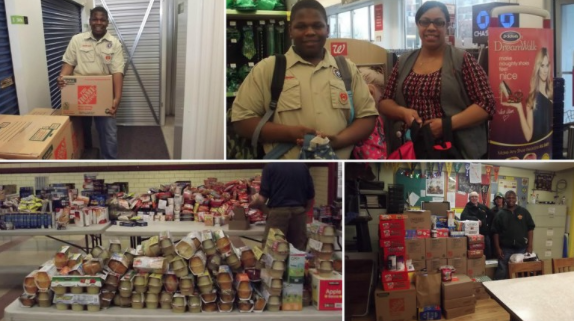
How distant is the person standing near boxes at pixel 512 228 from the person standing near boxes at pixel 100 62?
1.93 m

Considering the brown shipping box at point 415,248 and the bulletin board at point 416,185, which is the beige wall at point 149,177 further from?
the brown shipping box at point 415,248

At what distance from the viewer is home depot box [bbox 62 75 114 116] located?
2357mm

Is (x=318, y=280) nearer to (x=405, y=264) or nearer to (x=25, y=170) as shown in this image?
(x=405, y=264)

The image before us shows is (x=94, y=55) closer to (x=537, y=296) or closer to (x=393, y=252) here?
(x=393, y=252)

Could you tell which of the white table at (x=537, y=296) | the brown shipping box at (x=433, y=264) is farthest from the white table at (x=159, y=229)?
the white table at (x=537, y=296)

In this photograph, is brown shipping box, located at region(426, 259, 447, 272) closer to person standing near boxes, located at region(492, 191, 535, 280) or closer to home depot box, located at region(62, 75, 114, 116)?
person standing near boxes, located at region(492, 191, 535, 280)

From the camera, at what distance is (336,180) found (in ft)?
7.59

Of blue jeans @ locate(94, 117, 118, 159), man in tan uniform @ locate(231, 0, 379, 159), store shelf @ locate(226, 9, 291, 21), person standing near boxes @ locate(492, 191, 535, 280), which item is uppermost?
store shelf @ locate(226, 9, 291, 21)

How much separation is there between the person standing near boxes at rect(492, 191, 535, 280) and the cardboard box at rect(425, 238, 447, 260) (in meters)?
0.27

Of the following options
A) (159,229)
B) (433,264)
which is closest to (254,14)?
(159,229)

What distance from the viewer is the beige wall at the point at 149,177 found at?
2271 mm

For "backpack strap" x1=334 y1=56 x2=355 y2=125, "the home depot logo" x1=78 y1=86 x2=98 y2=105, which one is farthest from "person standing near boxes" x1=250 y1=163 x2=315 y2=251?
"the home depot logo" x1=78 y1=86 x2=98 y2=105

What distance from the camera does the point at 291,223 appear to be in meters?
2.31

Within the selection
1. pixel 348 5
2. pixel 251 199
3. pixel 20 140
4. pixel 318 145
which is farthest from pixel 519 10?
pixel 20 140
